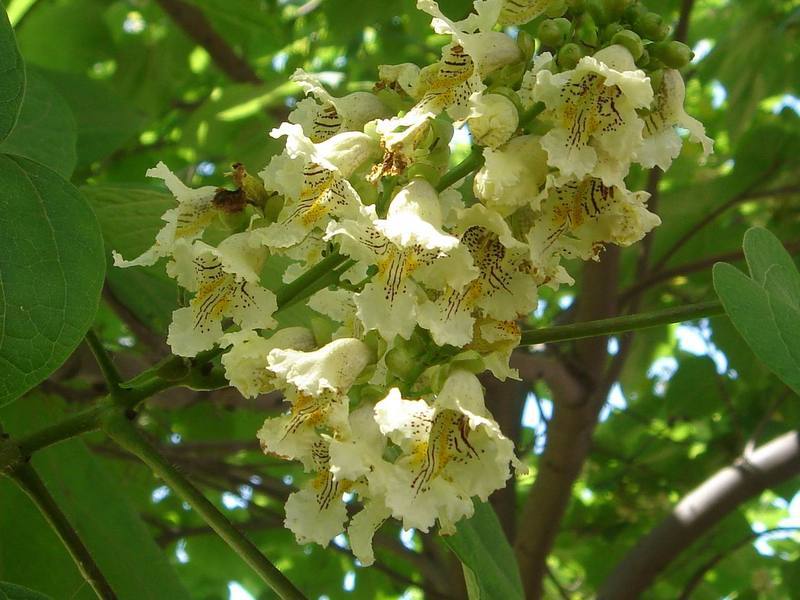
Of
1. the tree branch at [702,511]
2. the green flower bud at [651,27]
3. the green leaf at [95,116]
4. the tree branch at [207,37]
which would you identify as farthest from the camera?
the tree branch at [207,37]

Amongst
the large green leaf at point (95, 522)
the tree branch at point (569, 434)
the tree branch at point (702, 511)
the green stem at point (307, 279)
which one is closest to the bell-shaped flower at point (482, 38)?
the green stem at point (307, 279)

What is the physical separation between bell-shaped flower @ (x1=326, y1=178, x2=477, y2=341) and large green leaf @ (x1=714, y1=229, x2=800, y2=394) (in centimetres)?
28

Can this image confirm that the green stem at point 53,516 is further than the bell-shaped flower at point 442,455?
Yes

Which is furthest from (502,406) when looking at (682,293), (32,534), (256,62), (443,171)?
(256,62)

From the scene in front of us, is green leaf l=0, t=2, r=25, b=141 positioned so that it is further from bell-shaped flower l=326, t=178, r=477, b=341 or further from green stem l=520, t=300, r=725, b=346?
green stem l=520, t=300, r=725, b=346

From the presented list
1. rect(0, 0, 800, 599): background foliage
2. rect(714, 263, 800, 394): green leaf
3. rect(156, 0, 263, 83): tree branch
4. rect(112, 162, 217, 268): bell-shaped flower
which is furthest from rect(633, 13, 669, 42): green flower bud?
rect(156, 0, 263, 83): tree branch

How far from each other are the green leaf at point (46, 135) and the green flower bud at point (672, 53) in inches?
32.7

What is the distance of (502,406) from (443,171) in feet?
5.41

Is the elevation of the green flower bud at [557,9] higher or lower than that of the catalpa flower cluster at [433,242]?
higher

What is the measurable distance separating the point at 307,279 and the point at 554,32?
360 millimetres

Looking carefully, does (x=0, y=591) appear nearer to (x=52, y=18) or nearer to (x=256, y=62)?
(x=52, y=18)

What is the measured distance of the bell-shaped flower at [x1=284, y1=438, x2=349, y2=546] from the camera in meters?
0.96

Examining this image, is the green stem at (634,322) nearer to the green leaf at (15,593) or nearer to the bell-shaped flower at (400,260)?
the bell-shaped flower at (400,260)

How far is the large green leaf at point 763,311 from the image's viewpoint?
3.18 ft
